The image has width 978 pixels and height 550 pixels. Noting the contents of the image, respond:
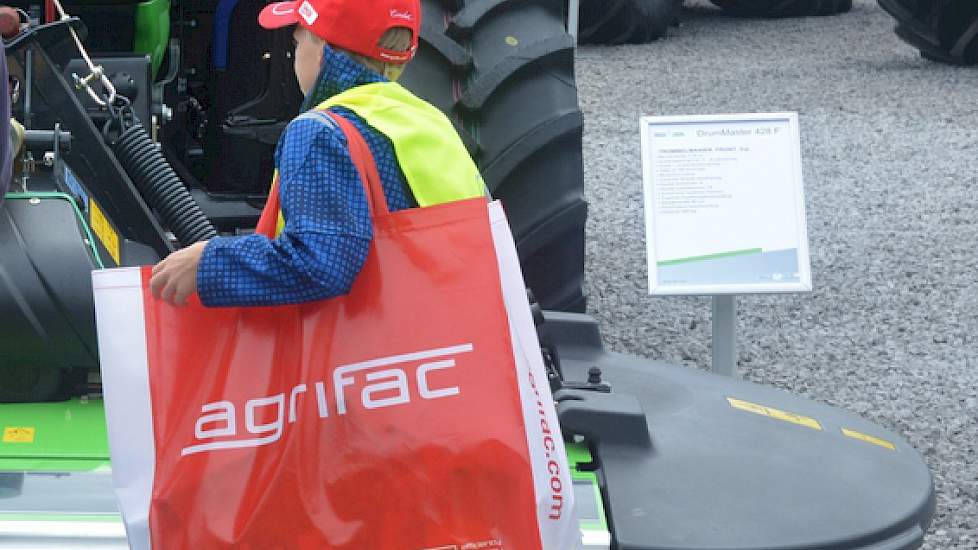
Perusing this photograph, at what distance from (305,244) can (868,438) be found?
4.70ft

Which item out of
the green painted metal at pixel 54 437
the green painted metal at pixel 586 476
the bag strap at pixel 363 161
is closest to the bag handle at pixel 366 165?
the bag strap at pixel 363 161

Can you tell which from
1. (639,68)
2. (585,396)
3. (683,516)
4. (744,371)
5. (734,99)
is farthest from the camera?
(639,68)

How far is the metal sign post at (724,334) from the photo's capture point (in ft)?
12.8

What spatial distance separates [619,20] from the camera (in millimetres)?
10383

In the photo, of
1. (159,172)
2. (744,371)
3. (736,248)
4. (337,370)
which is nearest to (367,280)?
(337,370)

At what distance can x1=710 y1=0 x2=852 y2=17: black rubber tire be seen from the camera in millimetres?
11844

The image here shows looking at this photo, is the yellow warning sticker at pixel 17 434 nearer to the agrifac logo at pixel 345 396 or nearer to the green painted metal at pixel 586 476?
the agrifac logo at pixel 345 396

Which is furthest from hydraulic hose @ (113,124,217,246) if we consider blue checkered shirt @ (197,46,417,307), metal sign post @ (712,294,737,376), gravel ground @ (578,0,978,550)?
gravel ground @ (578,0,978,550)

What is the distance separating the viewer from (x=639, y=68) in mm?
A: 9500

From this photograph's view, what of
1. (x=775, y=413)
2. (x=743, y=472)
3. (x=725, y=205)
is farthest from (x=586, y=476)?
(x=725, y=205)

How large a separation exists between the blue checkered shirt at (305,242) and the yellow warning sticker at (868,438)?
53.3 inches

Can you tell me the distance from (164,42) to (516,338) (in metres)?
2.03

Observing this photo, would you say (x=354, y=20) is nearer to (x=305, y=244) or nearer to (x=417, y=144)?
(x=417, y=144)

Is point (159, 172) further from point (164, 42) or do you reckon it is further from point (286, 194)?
point (286, 194)
